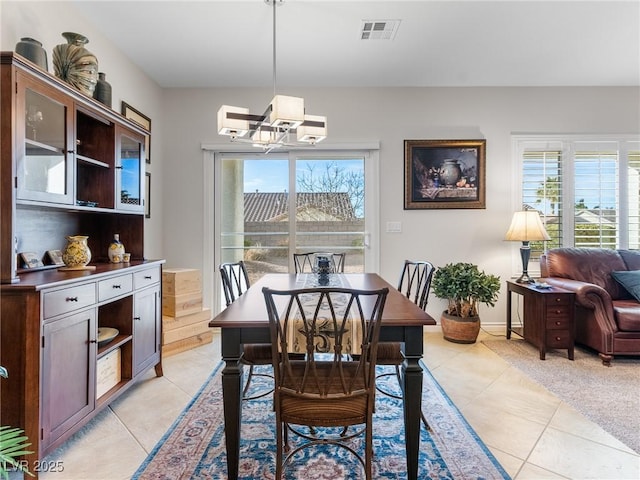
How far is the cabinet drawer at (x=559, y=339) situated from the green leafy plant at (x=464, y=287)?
0.57 meters

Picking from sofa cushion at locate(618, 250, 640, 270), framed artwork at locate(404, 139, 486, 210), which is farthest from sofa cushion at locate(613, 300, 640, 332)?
framed artwork at locate(404, 139, 486, 210)

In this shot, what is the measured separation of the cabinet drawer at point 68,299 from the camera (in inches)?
63.4

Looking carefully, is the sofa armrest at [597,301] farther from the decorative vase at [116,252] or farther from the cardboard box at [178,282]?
the decorative vase at [116,252]

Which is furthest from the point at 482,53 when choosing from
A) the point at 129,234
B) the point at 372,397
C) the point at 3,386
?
the point at 3,386

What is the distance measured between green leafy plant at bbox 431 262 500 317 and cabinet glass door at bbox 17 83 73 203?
3.20 meters

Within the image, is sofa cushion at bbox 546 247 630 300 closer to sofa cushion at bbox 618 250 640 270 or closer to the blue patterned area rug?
sofa cushion at bbox 618 250 640 270

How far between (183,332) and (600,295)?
12.4 ft

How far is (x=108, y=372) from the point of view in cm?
218

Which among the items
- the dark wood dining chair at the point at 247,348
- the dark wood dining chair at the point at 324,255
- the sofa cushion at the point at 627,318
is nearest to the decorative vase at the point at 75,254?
the dark wood dining chair at the point at 247,348

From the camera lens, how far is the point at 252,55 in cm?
320

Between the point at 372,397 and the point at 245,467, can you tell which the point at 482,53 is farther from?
the point at 245,467

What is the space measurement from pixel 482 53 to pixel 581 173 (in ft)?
6.36

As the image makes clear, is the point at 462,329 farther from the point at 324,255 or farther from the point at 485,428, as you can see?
the point at 324,255

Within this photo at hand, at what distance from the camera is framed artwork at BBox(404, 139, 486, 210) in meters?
3.94
